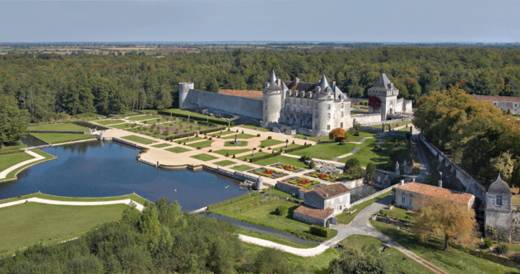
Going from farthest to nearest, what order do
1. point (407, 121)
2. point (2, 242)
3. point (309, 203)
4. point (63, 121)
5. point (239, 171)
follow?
point (63, 121)
point (407, 121)
point (239, 171)
point (309, 203)
point (2, 242)

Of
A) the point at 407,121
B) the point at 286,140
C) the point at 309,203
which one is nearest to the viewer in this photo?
the point at 309,203

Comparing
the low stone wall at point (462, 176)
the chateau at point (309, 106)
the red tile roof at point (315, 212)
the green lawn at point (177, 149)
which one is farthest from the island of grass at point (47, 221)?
the chateau at point (309, 106)

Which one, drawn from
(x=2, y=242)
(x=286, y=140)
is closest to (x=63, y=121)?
(x=286, y=140)

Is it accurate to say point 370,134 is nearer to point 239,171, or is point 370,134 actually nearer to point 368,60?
point 239,171

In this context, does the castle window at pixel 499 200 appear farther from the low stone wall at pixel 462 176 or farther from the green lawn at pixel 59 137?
the green lawn at pixel 59 137

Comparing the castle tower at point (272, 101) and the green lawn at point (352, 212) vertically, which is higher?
the castle tower at point (272, 101)

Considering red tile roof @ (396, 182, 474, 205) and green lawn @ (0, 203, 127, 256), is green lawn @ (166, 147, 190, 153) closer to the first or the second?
green lawn @ (0, 203, 127, 256)

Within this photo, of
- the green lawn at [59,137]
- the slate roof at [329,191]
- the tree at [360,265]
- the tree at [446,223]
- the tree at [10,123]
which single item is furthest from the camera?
the green lawn at [59,137]
